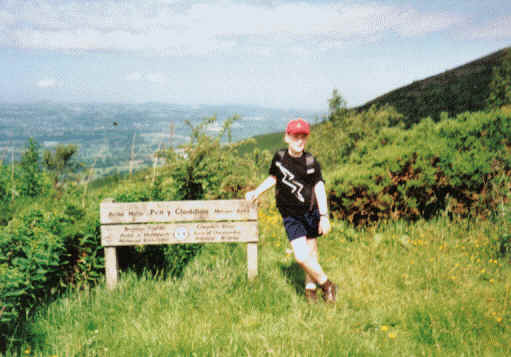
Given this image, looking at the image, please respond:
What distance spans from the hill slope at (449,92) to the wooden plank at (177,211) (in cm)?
3008

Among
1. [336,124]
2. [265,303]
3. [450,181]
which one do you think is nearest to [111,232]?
[265,303]

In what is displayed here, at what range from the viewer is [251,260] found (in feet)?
11.2

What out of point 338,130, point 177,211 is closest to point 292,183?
point 177,211

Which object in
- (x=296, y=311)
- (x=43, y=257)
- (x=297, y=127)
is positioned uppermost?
(x=297, y=127)

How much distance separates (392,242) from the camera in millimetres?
4363

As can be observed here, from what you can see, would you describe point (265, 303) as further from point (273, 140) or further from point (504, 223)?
point (273, 140)

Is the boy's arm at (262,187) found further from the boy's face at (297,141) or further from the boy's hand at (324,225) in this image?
the boy's hand at (324,225)

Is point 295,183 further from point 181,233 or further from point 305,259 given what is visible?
point 181,233

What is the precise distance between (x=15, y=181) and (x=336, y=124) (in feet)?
35.0

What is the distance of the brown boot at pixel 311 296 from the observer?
3.05 meters

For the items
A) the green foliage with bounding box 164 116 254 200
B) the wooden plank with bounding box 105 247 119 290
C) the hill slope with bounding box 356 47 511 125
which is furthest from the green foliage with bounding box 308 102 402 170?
the hill slope with bounding box 356 47 511 125

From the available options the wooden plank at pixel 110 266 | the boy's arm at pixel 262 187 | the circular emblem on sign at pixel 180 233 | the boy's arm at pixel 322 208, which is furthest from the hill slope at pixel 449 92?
the wooden plank at pixel 110 266

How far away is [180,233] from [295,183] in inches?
53.5

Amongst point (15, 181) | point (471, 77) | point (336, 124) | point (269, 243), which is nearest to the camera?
point (269, 243)
